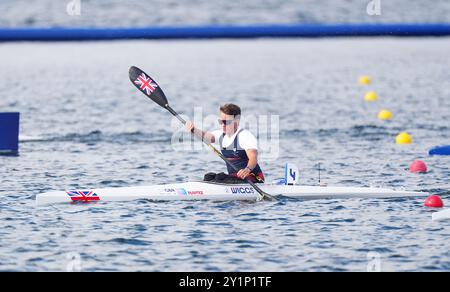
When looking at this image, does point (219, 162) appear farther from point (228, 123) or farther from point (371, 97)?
point (371, 97)

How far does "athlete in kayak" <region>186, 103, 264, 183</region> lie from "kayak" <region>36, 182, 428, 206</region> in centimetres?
12

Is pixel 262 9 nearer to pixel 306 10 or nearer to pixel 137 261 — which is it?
pixel 306 10

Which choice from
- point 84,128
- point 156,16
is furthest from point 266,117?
point 156,16

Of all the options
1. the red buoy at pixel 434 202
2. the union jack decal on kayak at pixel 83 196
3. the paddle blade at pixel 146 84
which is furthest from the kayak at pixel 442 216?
the union jack decal on kayak at pixel 83 196

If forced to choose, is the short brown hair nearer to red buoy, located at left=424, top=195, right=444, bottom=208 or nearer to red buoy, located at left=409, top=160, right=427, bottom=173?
red buoy, located at left=424, top=195, right=444, bottom=208

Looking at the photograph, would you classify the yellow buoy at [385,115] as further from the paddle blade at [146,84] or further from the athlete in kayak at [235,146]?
the athlete in kayak at [235,146]

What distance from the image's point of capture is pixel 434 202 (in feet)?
49.2

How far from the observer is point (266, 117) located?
2500 cm

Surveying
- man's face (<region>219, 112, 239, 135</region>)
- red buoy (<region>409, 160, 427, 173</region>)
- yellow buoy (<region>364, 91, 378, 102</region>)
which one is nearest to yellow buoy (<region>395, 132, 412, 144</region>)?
red buoy (<region>409, 160, 427, 173</region>)

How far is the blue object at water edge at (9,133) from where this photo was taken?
1916 centimetres

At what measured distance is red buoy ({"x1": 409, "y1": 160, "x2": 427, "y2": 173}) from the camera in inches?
703

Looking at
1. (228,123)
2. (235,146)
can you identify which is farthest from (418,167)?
(228,123)

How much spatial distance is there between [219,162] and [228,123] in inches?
166

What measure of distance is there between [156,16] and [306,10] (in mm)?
6200
